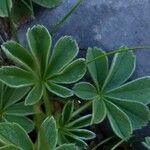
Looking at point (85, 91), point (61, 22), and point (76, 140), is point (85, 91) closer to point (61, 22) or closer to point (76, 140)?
point (76, 140)

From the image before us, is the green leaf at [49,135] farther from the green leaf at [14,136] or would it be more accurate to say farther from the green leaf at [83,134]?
the green leaf at [83,134]

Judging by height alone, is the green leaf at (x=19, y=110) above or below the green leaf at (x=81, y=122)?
above

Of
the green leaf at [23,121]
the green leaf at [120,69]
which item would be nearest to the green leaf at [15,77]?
the green leaf at [23,121]

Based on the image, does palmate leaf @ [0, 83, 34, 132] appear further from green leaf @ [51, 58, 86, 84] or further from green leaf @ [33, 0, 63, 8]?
green leaf @ [33, 0, 63, 8]

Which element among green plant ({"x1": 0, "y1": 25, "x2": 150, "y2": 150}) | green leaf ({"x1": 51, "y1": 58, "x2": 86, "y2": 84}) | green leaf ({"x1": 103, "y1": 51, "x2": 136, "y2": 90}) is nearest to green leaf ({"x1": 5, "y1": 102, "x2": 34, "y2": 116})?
green plant ({"x1": 0, "y1": 25, "x2": 150, "y2": 150})

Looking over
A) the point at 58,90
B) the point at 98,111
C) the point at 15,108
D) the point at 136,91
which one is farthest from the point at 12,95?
the point at 136,91
